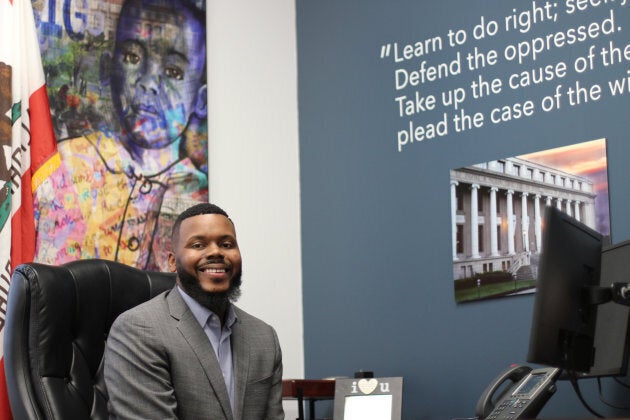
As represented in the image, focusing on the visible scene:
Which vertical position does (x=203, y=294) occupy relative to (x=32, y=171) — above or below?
below

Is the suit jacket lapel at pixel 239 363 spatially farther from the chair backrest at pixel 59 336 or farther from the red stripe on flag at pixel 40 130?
the red stripe on flag at pixel 40 130

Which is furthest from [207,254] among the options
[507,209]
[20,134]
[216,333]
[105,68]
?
[105,68]

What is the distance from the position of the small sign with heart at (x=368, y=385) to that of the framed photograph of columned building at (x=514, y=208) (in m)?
0.57

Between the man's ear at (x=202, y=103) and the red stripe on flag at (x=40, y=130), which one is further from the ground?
A: the man's ear at (x=202, y=103)

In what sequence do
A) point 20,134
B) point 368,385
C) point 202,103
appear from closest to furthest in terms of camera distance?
1. point 368,385
2. point 20,134
3. point 202,103

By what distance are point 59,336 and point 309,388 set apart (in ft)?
4.74

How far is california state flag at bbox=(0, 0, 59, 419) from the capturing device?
3490 millimetres

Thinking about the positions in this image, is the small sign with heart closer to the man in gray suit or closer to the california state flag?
the man in gray suit

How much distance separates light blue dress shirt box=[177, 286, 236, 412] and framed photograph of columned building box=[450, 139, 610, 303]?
1331mm

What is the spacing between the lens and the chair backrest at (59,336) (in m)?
2.34

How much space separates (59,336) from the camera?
8.00 feet

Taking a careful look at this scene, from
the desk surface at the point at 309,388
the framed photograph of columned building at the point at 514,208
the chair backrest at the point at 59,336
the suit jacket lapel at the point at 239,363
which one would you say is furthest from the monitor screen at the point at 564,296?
the desk surface at the point at 309,388

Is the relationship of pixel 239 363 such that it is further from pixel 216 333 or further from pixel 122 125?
pixel 122 125

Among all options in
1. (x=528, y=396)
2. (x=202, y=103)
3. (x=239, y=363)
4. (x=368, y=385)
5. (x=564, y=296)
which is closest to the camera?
(x=564, y=296)
